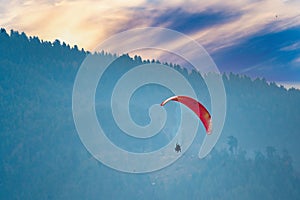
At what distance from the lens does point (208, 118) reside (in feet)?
220

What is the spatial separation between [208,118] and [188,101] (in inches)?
140

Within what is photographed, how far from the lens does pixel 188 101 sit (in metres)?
68.0
